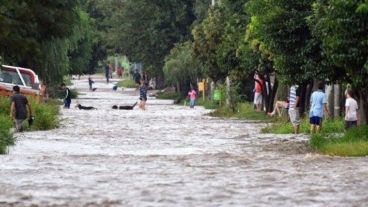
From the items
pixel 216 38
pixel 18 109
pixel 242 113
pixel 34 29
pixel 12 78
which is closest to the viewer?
pixel 18 109

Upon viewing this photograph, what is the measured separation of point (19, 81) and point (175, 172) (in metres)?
28.2

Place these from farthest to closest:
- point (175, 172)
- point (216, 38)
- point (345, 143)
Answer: point (216, 38)
point (345, 143)
point (175, 172)

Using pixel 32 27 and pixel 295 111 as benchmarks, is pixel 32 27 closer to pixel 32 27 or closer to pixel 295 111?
pixel 32 27

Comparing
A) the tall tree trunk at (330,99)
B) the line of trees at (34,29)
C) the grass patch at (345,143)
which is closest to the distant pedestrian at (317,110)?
the grass patch at (345,143)

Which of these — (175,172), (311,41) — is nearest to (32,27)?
(311,41)

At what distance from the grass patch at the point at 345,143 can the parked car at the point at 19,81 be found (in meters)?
20.1

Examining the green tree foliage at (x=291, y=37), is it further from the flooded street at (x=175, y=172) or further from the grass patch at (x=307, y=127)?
Result: the grass patch at (x=307, y=127)

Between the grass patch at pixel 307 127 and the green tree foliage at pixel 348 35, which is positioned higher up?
the green tree foliage at pixel 348 35

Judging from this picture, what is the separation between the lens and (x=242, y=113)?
54.5 m

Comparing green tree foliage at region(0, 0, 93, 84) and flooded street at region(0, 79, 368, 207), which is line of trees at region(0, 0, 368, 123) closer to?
green tree foliage at region(0, 0, 93, 84)

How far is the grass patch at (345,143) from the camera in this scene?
926 inches

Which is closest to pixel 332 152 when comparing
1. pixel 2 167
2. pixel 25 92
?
pixel 2 167

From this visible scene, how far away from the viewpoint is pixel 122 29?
8538 cm

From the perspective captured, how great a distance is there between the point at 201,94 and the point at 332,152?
6016 cm
